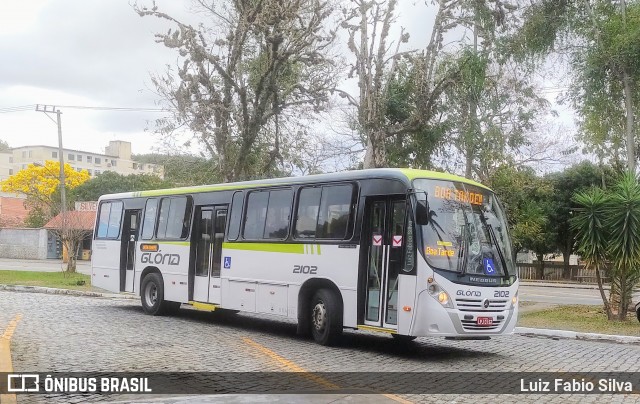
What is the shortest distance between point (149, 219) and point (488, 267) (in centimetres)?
994

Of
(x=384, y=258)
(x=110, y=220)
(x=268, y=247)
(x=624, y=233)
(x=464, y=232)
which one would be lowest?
(x=384, y=258)

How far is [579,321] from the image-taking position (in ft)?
58.7

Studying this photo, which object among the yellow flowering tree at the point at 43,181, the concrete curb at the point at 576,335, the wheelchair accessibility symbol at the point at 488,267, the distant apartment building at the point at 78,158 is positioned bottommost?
the concrete curb at the point at 576,335

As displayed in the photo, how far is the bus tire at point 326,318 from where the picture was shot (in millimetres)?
12586

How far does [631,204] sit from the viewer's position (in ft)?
55.5

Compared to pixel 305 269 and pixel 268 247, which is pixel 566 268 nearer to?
pixel 268 247

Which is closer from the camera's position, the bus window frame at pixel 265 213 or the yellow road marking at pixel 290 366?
the yellow road marking at pixel 290 366

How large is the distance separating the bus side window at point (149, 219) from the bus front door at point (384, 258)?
25.5ft

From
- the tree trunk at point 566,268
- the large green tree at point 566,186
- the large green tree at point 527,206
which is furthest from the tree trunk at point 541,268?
the large green tree at point 566,186

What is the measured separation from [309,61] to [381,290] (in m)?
14.2

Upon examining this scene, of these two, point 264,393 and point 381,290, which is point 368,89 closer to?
point 381,290

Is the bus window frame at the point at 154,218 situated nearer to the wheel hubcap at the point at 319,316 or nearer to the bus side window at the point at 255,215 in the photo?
the bus side window at the point at 255,215

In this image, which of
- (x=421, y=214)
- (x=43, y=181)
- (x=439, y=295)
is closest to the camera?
(x=439, y=295)

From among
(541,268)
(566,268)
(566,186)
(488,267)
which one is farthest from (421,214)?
(541,268)
